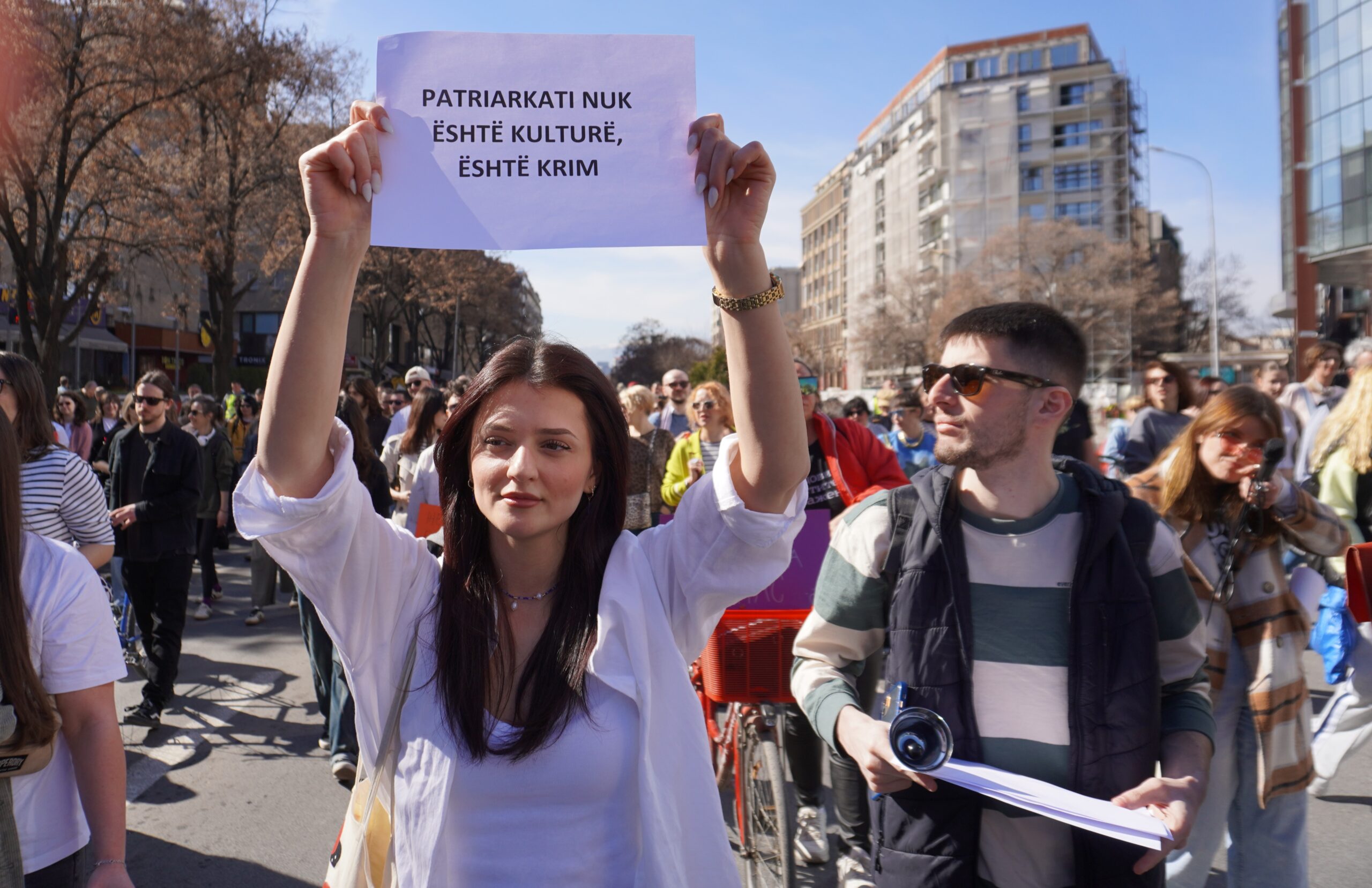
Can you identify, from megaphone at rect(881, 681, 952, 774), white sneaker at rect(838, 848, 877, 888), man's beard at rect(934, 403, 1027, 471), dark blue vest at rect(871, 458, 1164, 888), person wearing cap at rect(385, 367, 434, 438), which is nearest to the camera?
megaphone at rect(881, 681, 952, 774)

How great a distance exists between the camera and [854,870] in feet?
11.8

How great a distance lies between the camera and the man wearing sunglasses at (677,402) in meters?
9.69

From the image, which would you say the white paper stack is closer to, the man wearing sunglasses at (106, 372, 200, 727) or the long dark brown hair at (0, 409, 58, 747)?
the long dark brown hair at (0, 409, 58, 747)

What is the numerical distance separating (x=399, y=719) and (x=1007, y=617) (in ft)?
4.33

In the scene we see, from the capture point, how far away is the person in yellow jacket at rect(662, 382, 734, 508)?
6.06m

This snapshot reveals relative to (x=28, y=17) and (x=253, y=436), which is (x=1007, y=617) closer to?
(x=253, y=436)

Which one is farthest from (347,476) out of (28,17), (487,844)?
(28,17)

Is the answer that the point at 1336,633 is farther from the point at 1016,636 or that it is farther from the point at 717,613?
the point at 717,613

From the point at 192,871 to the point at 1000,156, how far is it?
77357 mm

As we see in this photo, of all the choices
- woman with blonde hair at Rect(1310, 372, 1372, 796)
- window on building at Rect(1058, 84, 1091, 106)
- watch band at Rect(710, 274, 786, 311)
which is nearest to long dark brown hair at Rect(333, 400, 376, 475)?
watch band at Rect(710, 274, 786, 311)

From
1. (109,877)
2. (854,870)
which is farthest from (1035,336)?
(109,877)

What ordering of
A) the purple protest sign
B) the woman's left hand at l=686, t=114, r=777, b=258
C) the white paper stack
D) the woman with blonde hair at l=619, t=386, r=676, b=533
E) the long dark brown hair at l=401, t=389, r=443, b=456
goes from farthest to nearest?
the long dark brown hair at l=401, t=389, r=443, b=456
the woman with blonde hair at l=619, t=386, r=676, b=533
the purple protest sign
the white paper stack
the woman's left hand at l=686, t=114, r=777, b=258

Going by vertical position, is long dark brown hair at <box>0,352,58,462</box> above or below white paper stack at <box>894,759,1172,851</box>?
above

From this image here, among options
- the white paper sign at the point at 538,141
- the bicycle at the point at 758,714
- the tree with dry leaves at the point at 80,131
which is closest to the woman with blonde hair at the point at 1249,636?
the bicycle at the point at 758,714
